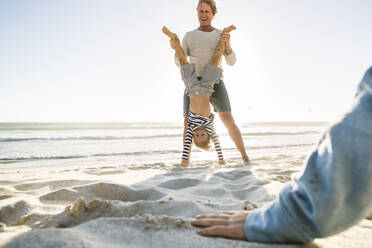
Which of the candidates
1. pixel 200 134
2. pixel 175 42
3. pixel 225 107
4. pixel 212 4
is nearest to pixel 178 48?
pixel 175 42

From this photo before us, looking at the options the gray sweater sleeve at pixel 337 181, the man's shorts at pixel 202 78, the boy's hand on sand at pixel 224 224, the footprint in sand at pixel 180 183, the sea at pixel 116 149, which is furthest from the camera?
the sea at pixel 116 149

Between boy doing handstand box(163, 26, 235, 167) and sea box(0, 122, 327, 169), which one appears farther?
sea box(0, 122, 327, 169)

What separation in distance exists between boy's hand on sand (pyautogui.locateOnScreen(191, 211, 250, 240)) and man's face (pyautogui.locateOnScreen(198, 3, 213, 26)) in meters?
3.67

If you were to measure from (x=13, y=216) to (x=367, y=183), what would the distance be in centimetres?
189

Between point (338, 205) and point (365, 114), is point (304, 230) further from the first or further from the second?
point (365, 114)

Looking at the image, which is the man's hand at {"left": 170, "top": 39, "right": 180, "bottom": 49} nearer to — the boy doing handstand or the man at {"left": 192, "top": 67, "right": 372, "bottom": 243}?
the boy doing handstand

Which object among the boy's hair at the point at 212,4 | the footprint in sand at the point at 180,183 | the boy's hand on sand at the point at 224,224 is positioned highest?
the boy's hair at the point at 212,4

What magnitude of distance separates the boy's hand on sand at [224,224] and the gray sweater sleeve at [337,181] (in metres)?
0.28

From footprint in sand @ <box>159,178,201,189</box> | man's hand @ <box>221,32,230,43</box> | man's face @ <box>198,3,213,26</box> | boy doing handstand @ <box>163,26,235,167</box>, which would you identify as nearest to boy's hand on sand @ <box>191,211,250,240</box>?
footprint in sand @ <box>159,178,201,189</box>

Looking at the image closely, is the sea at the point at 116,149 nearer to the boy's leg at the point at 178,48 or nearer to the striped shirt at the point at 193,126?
the striped shirt at the point at 193,126

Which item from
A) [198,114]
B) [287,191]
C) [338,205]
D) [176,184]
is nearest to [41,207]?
[176,184]

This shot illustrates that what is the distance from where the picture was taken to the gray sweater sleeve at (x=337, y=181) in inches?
27.4

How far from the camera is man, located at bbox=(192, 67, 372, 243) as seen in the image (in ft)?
2.28

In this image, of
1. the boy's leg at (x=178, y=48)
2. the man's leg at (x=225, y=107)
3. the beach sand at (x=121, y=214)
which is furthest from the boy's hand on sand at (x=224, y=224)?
the boy's leg at (x=178, y=48)
